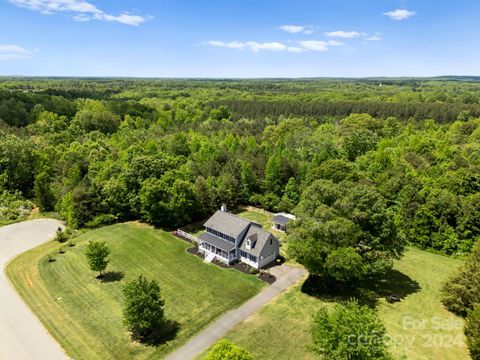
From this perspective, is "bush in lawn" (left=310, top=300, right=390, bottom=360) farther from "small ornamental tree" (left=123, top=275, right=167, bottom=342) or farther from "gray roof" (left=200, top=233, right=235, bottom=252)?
→ "gray roof" (left=200, top=233, right=235, bottom=252)

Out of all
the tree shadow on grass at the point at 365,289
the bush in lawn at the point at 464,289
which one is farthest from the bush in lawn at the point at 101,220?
the bush in lawn at the point at 464,289

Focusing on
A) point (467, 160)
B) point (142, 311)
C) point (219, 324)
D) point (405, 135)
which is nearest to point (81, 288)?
point (142, 311)

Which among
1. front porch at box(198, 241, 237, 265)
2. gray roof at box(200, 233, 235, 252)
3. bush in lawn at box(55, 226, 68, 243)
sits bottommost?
bush in lawn at box(55, 226, 68, 243)

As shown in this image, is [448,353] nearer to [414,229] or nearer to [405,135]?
[414,229]

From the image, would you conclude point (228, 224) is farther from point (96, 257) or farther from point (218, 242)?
point (96, 257)

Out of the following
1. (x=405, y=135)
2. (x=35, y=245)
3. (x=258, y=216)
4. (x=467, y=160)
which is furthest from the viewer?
(x=405, y=135)

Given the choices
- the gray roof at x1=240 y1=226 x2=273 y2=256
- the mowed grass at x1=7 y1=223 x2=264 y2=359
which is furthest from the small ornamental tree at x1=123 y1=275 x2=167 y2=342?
the gray roof at x1=240 y1=226 x2=273 y2=256
